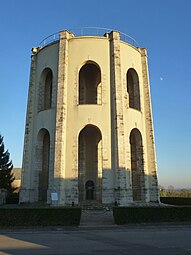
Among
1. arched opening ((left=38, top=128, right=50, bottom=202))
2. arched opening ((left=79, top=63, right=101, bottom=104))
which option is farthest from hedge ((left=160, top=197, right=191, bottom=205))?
arched opening ((left=38, top=128, right=50, bottom=202))

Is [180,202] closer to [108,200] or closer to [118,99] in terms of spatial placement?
[108,200]

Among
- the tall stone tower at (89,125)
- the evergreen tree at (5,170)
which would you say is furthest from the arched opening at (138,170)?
the evergreen tree at (5,170)

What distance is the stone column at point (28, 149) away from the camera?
25.7 metres

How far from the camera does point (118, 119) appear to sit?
932 inches

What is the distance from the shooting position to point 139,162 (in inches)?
1048

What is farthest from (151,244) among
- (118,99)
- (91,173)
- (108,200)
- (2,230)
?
(91,173)

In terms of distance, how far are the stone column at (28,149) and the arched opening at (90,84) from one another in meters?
5.49

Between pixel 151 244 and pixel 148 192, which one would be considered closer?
pixel 151 244

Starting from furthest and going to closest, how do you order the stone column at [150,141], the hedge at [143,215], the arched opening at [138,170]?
1. the stone column at [150,141]
2. the arched opening at [138,170]
3. the hedge at [143,215]

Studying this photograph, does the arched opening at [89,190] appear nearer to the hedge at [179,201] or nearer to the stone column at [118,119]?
the stone column at [118,119]

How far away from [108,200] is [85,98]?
41.7 feet

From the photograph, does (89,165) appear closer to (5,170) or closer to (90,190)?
(90,190)

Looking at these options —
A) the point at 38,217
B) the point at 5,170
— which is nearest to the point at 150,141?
the point at 38,217

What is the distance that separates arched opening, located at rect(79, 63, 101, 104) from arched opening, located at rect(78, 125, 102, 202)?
12.5 ft
